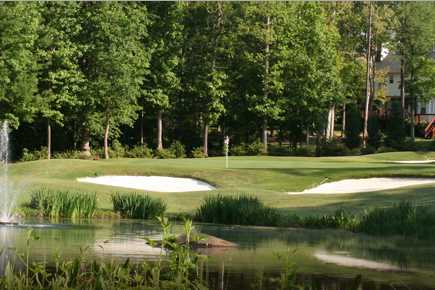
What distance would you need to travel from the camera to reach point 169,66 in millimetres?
65000

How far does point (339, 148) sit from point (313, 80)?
5.99 meters

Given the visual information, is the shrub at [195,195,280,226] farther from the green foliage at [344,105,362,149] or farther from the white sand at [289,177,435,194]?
the green foliage at [344,105,362,149]

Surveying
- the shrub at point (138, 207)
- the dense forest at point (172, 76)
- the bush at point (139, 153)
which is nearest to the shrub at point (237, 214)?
the shrub at point (138, 207)

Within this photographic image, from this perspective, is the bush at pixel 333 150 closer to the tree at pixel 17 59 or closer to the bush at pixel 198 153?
the bush at pixel 198 153

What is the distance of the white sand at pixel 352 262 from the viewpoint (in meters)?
14.7

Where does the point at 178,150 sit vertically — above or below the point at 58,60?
below

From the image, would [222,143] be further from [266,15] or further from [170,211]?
[170,211]

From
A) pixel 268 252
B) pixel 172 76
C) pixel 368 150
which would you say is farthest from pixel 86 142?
pixel 268 252

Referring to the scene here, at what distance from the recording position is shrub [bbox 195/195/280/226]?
77.0ft

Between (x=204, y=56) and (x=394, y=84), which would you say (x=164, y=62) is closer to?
(x=204, y=56)

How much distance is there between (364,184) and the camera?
34281 millimetres

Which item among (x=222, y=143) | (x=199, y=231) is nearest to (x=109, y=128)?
(x=222, y=143)

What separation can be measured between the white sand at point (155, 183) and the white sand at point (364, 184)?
4459mm

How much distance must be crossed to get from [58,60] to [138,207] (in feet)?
112
